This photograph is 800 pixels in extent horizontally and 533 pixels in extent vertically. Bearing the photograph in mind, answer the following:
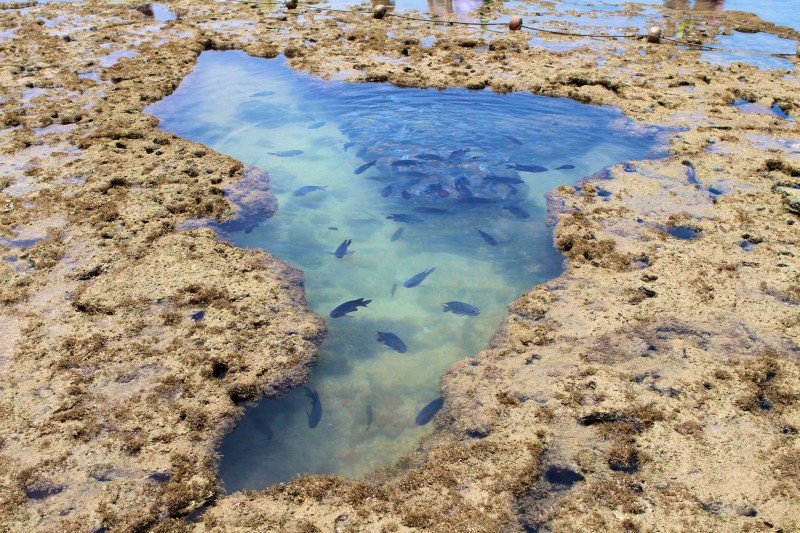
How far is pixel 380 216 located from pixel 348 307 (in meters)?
Result: 2.00

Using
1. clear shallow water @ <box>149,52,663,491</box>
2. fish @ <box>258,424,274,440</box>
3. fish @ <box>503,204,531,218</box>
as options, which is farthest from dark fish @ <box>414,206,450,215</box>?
fish @ <box>258,424,274,440</box>

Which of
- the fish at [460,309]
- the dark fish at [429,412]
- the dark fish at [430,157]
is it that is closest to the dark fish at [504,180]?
the dark fish at [430,157]

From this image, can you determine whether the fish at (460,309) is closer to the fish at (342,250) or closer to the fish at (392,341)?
the fish at (392,341)

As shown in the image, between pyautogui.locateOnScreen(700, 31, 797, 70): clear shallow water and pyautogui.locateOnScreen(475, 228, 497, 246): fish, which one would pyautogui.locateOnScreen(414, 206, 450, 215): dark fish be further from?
pyautogui.locateOnScreen(700, 31, 797, 70): clear shallow water

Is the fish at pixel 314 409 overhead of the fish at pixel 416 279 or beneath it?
beneath

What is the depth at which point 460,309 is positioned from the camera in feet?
19.2

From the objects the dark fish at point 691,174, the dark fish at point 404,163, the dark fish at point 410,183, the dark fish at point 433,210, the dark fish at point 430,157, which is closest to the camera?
the dark fish at point 433,210

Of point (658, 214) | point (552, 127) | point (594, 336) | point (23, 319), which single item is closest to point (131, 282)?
point (23, 319)

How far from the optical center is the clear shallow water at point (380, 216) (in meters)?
4.58

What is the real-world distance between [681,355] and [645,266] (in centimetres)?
145

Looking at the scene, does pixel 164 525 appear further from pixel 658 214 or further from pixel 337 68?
pixel 337 68

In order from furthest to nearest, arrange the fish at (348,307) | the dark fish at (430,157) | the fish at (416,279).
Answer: the dark fish at (430,157)
the fish at (416,279)
the fish at (348,307)

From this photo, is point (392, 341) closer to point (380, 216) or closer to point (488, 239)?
point (488, 239)

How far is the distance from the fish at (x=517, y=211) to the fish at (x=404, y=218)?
126cm
